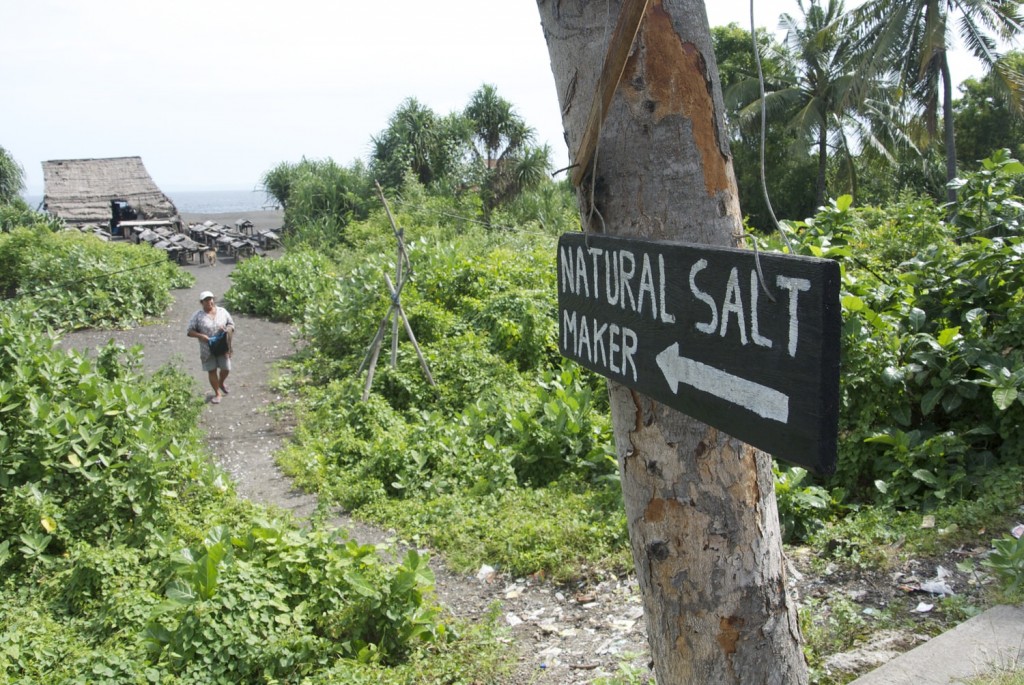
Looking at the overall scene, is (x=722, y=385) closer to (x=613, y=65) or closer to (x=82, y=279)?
(x=613, y=65)

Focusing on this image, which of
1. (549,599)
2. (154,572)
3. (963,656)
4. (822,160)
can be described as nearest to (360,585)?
(549,599)

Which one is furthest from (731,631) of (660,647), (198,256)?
(198,256)

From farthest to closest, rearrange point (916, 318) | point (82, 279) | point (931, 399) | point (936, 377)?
point (82, 279) < point (916, 318) < point (936, 377) < point (931, 399)

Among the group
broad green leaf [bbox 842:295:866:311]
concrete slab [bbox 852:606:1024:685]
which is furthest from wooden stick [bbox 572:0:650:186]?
broad green leaf [bbox 842:295:866:311]

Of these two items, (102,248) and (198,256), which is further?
(198,256)

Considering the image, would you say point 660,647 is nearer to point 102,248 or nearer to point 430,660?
point 430,660

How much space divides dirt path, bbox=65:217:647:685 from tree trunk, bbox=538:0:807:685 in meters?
2.24

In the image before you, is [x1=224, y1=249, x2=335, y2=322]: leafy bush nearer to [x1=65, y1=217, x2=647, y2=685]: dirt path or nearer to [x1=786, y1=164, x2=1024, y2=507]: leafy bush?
[x1=65, y1=217, x2=647, y2=685]: dirt path

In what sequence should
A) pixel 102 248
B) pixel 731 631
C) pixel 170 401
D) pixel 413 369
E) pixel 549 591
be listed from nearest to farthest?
pixel 731 631, pixel 549 591, pixel 170 401, pixel 413 369, pixel 102 248

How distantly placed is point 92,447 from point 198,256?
64.5 ft

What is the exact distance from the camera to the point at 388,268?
512 inches

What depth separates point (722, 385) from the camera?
60.4 inches

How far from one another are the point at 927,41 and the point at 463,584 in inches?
848

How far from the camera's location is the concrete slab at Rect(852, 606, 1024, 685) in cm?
294
